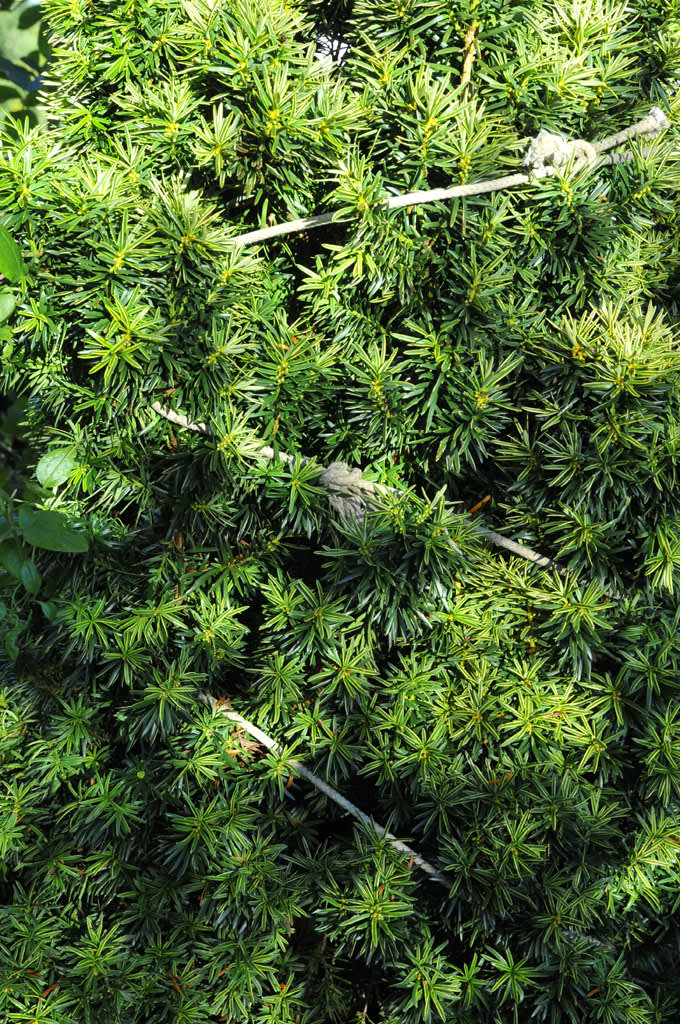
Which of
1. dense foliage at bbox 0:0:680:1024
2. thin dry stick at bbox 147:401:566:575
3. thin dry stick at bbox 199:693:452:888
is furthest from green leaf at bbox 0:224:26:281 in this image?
thin dry stick at bbox 199:693:452:888

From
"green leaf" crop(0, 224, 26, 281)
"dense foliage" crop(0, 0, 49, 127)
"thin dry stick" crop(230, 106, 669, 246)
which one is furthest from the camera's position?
"dense foliage" crop(0, 0, 49, 127)

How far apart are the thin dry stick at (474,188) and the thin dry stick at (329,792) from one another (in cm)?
48

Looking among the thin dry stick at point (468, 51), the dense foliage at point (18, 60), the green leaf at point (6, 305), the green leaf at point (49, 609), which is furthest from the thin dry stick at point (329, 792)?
the dense foliage at point (18, 60)

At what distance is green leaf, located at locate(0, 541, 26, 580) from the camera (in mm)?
807

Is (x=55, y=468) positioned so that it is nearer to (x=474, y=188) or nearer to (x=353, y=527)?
(x=353, y=527)

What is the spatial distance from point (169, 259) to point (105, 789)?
54 cm

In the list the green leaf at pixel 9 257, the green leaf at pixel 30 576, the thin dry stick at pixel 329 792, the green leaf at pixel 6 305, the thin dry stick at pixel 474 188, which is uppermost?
the green leaf at pixel 9 257

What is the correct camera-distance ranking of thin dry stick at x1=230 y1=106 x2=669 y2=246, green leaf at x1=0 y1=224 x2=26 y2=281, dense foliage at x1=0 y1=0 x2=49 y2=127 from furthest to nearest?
dense foliage at x1=0 y1=0 x2=49 y2=127
thin dry stick at x1=230 y1=106 x2=669 y2=246
green leaf at x1=0 y1=224 x2=26 y2=281

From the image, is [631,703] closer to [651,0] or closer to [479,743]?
[479,743]

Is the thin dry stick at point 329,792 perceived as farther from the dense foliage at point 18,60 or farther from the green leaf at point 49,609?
the dense foliage at point 18,60

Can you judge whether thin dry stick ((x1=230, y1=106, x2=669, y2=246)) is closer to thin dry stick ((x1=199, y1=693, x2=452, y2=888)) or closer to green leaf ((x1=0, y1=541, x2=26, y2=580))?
green leaf ((x1=0, y1=541, x2=26, y2=580))

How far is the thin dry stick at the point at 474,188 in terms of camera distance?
2.58 feet

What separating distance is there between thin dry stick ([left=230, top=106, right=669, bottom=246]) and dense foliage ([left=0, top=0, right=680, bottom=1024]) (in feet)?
0.06

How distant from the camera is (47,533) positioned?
2.46 ft
